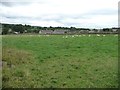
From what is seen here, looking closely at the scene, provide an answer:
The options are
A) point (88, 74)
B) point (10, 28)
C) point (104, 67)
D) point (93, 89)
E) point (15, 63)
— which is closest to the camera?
point (93, 89)

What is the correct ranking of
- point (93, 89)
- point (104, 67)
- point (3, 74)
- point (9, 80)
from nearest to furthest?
point (93, 89)
point (9, 80)
point (3, 74)
point (104, 67)

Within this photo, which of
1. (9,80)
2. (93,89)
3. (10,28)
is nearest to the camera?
(93,89)

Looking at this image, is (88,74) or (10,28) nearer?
(88,74)

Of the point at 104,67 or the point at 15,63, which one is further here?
the point at 15,63

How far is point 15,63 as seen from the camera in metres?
16.5

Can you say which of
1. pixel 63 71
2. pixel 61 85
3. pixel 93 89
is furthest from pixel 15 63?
pixel 93 89

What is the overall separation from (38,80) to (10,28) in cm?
11222

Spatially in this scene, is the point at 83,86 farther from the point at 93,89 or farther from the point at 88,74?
the point at 88,74

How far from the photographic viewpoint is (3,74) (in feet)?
41.2

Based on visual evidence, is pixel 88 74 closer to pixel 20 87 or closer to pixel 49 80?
pixel 49 80

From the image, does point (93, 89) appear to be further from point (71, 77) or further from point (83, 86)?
point (71, 77)

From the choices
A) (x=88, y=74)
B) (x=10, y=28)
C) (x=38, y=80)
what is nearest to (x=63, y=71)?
(x=88, y=74)

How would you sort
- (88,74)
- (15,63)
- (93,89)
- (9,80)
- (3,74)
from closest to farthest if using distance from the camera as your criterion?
(93,89), (9,80), (3,74), (88,74), (15,63)

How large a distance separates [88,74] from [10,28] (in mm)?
111302
